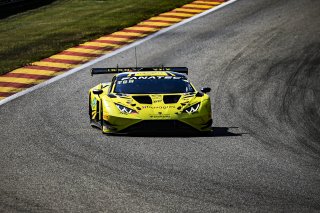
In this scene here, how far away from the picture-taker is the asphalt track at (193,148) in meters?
10.2

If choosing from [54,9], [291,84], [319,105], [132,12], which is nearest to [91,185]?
[319,105]

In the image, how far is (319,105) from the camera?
19.0m

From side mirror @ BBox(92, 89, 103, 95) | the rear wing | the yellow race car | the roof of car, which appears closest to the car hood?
the yellow race car

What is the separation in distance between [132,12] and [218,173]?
20.8 m

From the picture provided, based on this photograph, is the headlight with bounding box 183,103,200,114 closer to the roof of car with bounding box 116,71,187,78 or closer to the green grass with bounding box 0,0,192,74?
the roof of car with bounding box 116,71,187,78

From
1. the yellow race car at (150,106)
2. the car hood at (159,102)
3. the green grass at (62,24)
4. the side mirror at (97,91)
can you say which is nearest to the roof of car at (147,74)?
the yellow race car at (150,106)

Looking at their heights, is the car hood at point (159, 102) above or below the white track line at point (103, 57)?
above

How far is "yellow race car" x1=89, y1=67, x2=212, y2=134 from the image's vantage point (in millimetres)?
14430

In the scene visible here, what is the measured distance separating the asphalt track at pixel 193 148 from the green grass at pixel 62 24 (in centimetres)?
300

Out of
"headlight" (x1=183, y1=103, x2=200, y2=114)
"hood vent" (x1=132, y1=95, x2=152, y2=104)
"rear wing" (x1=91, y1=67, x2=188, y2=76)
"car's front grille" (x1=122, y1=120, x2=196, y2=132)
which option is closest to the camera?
"car's front grille" (x1=122, y1=120, x2=196, y2=132)

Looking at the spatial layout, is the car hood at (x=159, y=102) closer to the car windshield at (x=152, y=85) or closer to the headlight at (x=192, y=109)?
the headlight at (x=192, y=109)

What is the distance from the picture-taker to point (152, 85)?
15.8 metres

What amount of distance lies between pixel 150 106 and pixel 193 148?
153 centimetres

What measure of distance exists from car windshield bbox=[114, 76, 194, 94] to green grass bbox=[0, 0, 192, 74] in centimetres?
826
